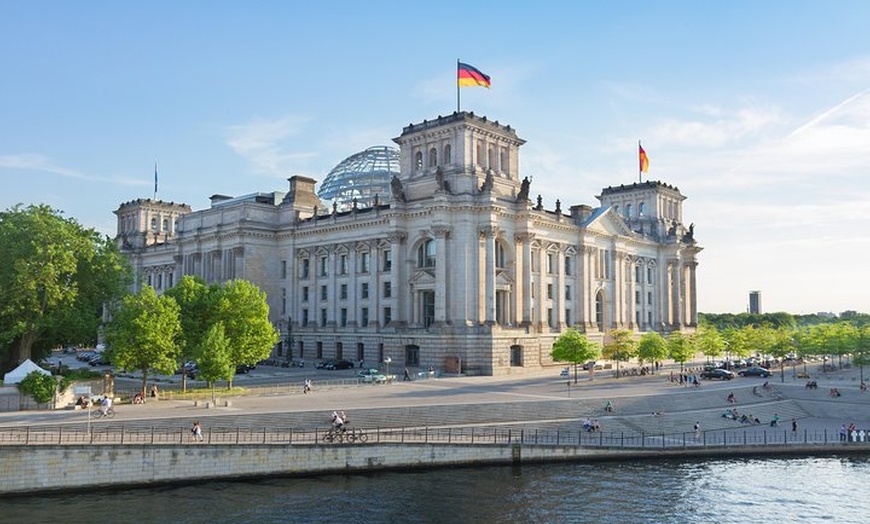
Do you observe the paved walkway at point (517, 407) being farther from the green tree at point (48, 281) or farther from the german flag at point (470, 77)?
the german flag at point (470, 77)

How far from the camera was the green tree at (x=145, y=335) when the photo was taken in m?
56.3

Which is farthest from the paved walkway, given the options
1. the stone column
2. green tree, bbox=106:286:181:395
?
the stone column

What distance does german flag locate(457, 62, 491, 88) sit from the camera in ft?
276

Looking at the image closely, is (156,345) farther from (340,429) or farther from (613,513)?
(613,513)

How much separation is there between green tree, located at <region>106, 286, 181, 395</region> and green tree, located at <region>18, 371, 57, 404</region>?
5.43m

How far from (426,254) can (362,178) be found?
134 feet

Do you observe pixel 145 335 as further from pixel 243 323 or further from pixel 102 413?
Answer: pixel 243 323

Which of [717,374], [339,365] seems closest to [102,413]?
[339,365]

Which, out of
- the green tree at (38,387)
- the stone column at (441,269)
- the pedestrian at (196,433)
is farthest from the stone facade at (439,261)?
the pedestrian at (196,433)

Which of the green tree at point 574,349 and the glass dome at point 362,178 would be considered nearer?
the green tree at point 574,349

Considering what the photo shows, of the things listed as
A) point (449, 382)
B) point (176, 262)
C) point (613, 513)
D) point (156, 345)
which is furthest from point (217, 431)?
point (176, 262)

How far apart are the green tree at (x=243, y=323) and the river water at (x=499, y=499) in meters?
23.4

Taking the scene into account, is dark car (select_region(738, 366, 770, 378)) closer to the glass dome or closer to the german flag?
the german flag

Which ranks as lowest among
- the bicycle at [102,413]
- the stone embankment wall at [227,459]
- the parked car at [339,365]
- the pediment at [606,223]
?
the stone embankment wall at [227,459]
